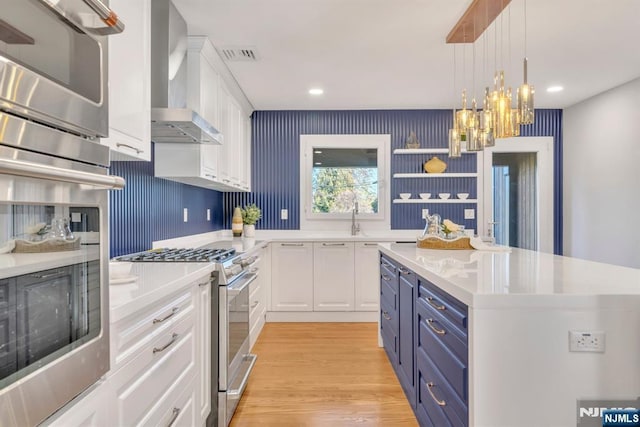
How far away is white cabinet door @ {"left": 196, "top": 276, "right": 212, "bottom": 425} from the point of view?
1846 millimetres

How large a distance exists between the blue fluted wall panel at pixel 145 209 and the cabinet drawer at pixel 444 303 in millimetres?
1742

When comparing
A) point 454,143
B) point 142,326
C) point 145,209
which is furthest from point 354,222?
point 142,326

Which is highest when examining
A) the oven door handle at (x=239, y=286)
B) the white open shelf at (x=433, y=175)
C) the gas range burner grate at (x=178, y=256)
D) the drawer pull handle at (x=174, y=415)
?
the white open shelf at (x=433, y=175)

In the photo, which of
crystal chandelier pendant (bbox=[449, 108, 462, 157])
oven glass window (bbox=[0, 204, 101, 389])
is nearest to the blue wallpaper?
crystal chandelier pendant (bbox=[449, 108, 462, 157])

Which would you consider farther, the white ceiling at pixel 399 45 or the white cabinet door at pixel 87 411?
the white ceiling at pixel 399 45

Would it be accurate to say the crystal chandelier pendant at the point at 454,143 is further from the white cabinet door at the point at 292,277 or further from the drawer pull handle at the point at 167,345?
the drawer pull handle at the point at 167,345

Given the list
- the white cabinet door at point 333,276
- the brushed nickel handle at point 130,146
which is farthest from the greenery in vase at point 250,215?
the brushed nickel handle at point 130,146

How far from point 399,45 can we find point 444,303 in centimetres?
212

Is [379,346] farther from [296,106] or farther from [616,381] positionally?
[296,106]

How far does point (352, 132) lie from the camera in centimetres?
469

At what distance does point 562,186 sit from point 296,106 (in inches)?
138

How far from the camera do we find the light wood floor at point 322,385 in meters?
2.21

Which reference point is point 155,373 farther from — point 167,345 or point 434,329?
point 434,329

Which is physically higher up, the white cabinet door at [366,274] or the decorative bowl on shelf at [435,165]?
the decorative bowl on shelf at [435,165]
